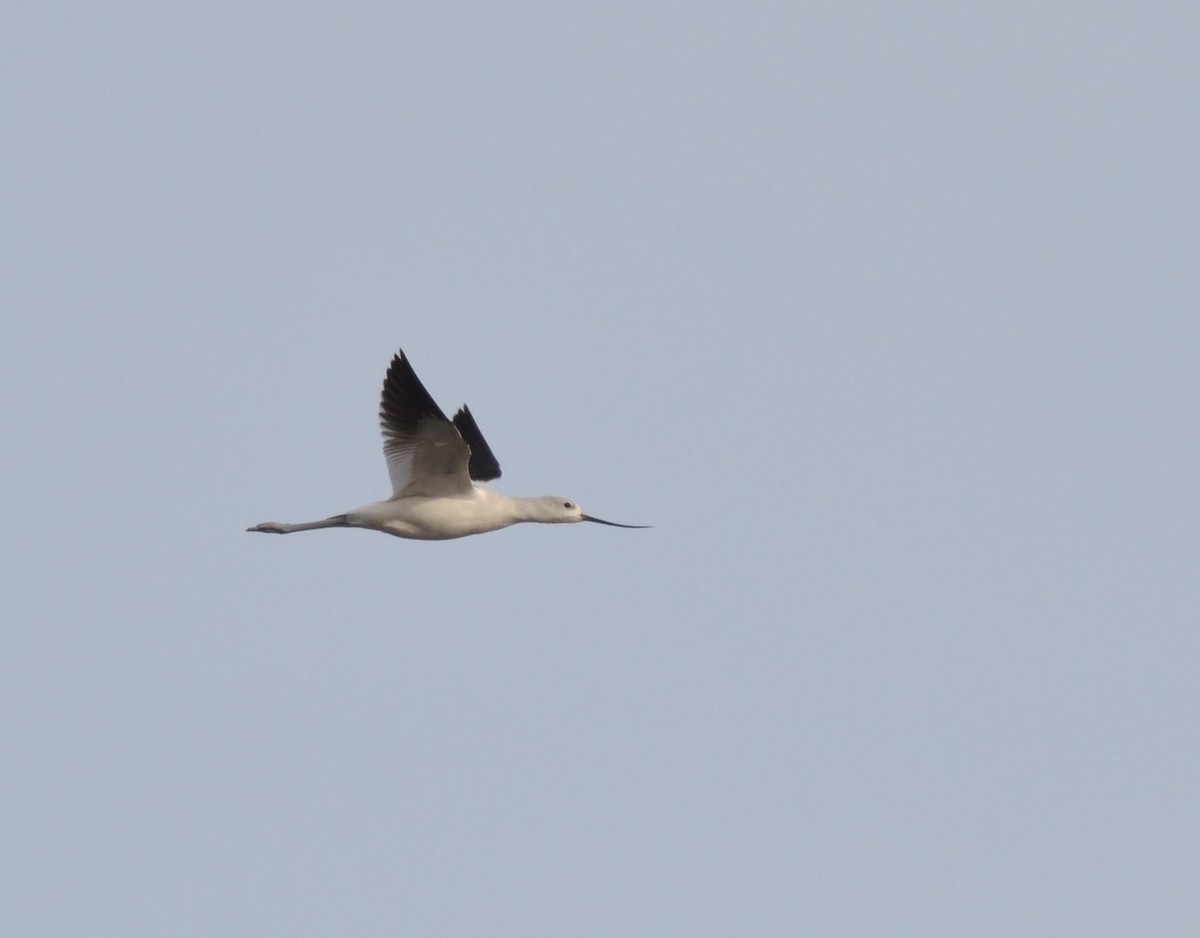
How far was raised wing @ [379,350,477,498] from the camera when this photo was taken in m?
21.1

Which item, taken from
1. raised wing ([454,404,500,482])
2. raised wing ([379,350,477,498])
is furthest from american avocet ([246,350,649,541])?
raised wing ([454,404,500,482])

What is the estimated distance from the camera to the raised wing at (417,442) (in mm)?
21062

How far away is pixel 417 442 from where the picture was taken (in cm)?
2133

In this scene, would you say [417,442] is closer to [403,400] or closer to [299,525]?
[403,400]

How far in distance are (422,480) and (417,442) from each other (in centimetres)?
44

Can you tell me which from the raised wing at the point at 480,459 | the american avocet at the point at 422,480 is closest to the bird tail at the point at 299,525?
the american avocet at the point at 422,480

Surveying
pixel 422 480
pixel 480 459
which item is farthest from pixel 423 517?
pixel 480 459

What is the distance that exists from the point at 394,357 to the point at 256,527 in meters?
3.09

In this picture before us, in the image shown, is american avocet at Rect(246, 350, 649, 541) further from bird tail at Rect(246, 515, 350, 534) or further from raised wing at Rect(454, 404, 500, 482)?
raised wing at Rect(454, 404, 500, 482)

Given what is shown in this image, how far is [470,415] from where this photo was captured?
25.3 meters

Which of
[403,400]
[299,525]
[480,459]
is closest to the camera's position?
A: [403,400]

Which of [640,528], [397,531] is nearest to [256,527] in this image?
[397,531]

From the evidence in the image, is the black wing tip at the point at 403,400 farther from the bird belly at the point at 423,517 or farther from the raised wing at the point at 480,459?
the raised wing at the point at 480,459

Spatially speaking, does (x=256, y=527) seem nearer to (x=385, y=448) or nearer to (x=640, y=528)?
(x=385, y=448)
